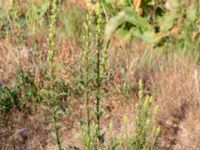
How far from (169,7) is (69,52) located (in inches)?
39.7

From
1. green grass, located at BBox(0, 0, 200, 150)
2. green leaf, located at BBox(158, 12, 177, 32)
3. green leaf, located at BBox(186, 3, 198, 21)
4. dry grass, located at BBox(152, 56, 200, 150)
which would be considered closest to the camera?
dry grass, located at BBox(152, 56, 200, 150)

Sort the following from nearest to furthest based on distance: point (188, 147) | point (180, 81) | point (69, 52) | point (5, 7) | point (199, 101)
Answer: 1. point (188, 147)
2. point (199, 101)
3. point (180, 81)
4. point (69, 52)
5. point (5, 7)

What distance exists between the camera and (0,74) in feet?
12.6

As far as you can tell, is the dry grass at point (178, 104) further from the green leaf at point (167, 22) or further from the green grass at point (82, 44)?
the green leaf at point (167, 22)

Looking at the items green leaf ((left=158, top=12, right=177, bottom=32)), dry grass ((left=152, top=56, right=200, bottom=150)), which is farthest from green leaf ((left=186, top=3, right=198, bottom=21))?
dry grass ((left=152, top=56, right=200, bottom=150))

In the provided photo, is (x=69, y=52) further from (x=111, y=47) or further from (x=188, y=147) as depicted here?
(x=188, y=147)

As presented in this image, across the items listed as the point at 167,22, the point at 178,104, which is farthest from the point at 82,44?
the point at 178,104

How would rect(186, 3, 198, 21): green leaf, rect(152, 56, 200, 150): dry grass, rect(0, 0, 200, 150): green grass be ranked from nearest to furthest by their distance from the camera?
1. rect(152, 56, 200, 150): dry grass
2. rect(0, 0, 200, 150): green grass
3. rect(186, 3, 198, 21): green leaf

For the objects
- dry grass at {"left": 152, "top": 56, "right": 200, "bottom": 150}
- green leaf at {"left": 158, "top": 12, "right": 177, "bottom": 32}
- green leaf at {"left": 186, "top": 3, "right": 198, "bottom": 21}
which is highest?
green leaf at {"left": 186, "top": 3, "right": 198, "bottom": 21}

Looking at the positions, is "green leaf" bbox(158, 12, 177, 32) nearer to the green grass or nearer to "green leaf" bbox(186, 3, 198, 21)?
the green grass

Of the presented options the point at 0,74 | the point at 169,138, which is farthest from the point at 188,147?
the point at 0,74

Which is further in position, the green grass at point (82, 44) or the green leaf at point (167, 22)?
the green leaf at point (167, 22)

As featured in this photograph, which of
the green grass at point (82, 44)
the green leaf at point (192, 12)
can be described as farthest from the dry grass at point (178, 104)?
the green leaf at point (192, 12)

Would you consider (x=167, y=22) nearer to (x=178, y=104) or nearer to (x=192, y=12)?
(x=192, y=12)
